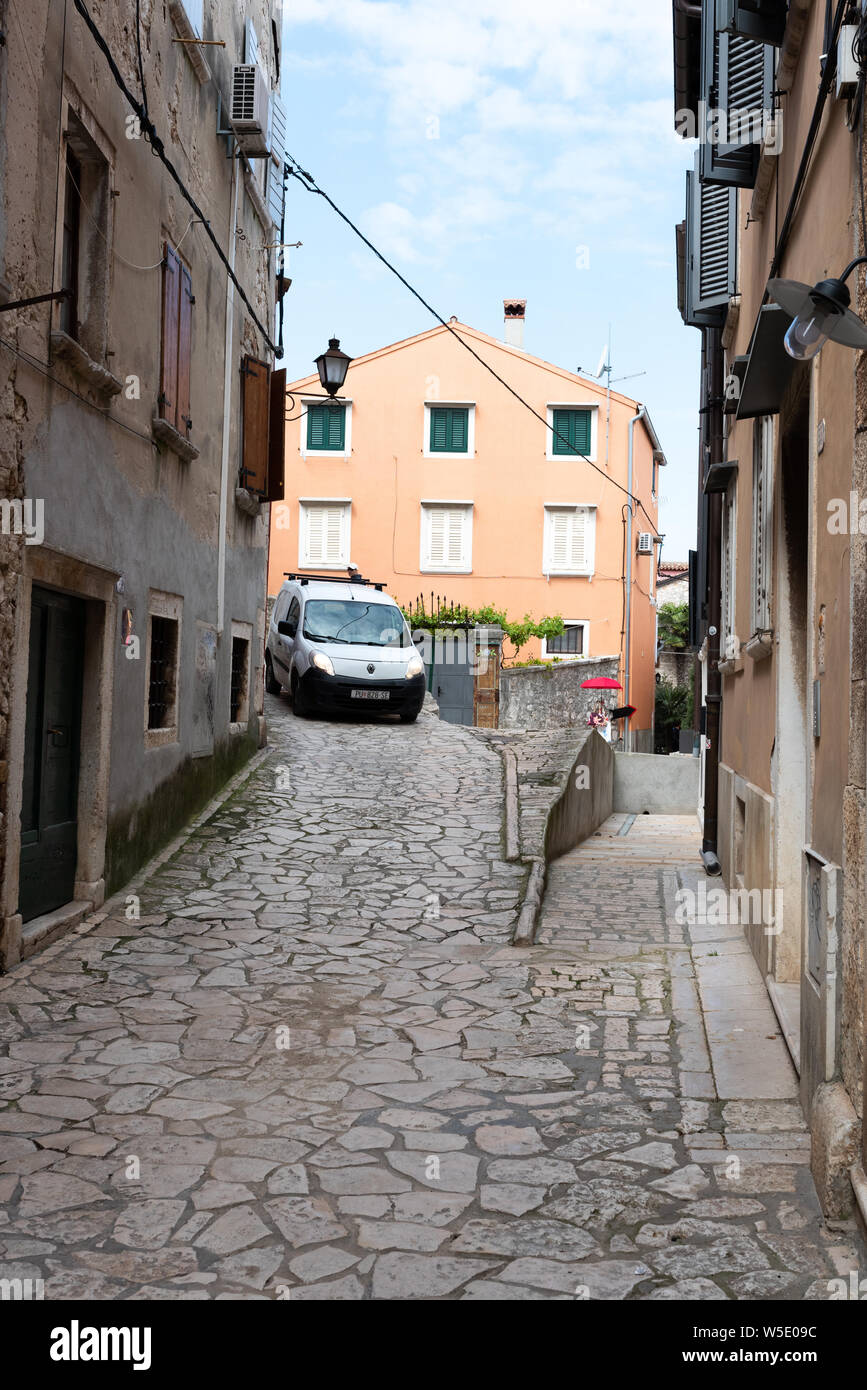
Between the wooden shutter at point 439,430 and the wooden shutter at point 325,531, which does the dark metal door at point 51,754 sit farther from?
the wooden shutter at point 439,430

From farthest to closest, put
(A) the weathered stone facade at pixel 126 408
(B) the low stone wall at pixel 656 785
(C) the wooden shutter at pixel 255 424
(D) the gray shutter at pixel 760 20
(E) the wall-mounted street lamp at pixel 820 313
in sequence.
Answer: (B) the low stone wall at pixel 656 785
(C) the wooden shutter at pixel 255 424
(A) the weathered stone facade at pixel 126 408
(D) the gray shutter at pixel 760 20
(E) the wall-mounted street lamp at pixel 820 313

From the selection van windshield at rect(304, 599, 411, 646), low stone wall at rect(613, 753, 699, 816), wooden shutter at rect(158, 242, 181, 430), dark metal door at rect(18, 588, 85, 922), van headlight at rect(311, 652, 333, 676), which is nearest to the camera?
dark metal door at rect(18, 588, 85, 922)

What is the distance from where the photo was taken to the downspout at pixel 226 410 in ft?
38.9

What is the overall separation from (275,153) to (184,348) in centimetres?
429

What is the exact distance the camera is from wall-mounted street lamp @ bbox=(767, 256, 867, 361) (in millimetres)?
3645

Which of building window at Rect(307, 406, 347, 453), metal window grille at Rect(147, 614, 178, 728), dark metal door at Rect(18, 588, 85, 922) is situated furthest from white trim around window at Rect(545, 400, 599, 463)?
dark metal door at Rect(18, 588, 85, 922)

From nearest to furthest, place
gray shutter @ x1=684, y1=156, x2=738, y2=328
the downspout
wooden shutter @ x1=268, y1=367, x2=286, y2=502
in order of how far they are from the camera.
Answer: gray shutter @ x1=684, y1=156, x2=738, y2=328 → the downspout → wooden shutter @ x1=268, y1=367, x2=286, y2=502

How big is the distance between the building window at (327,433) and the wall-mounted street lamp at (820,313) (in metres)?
27.8

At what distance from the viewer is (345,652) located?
→ 1609 centimetres

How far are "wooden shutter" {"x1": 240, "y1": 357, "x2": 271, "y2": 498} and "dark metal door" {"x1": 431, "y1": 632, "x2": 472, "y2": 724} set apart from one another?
10261mm

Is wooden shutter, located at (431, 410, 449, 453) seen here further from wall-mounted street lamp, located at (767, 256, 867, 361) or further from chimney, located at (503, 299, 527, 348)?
wall-mounted street lamp, located at (767, 256, 867, 361)

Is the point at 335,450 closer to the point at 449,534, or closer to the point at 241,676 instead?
the point at 449,534

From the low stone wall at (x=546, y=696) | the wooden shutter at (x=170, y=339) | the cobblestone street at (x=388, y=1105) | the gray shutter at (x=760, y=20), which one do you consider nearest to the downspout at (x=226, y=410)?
the wooden shutter at (x=170, y=339)

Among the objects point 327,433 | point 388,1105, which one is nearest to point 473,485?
point 327,433
